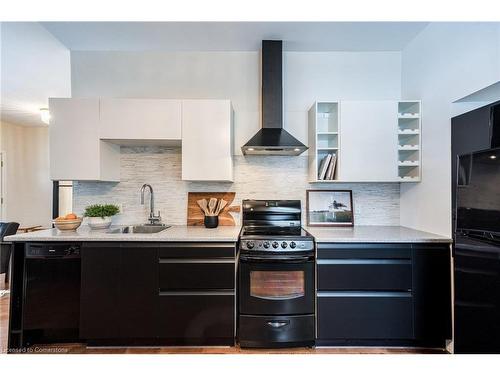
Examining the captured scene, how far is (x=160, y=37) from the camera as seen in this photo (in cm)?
251

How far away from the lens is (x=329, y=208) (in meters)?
2.77

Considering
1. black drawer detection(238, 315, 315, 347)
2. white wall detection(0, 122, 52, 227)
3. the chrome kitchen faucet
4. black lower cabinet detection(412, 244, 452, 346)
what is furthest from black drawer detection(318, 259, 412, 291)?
white wall detection(0, 122, 52, 227)

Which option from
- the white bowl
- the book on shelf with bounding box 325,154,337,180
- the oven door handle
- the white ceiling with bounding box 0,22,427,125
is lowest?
the oven door handle

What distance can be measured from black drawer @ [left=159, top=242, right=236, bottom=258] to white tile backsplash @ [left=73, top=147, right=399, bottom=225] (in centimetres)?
74

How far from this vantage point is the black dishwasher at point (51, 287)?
2.06 m

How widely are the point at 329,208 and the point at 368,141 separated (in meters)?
0.79

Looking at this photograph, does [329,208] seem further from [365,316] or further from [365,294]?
[365,316]

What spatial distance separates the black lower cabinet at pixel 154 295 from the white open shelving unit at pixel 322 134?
1312mm

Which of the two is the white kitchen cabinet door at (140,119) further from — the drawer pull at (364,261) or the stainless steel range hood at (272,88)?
the drawer pull at (364,261)

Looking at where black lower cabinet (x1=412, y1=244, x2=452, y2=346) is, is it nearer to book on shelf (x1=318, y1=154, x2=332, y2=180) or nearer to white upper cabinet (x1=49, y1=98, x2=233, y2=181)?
book on shelf (x1=318, y1=154, x2=332, y2=180)

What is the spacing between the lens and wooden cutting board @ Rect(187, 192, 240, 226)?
109 inches

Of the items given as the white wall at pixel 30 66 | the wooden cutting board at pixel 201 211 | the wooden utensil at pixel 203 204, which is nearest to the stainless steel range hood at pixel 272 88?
the wooden cutting board at pixel 201 211

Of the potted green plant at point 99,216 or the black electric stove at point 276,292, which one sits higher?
the potted green plant at point 99,216
